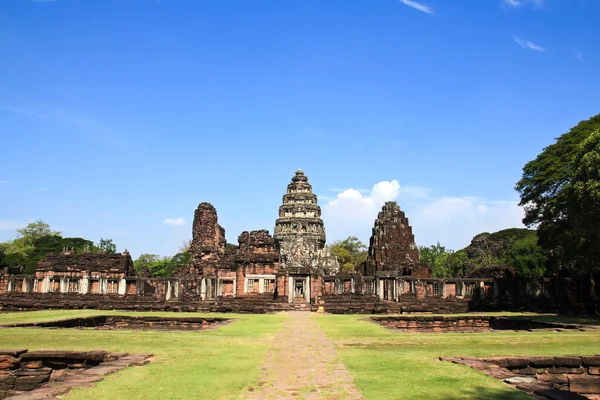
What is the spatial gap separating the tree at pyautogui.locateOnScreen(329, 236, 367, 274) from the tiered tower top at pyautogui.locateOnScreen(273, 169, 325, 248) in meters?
8.46

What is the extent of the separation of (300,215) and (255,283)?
44.2m

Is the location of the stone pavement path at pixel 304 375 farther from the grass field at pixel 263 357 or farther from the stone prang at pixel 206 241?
the stone prang at pixel 206 241

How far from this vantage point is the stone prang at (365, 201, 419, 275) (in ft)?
143

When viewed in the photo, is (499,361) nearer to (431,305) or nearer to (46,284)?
(431,305)

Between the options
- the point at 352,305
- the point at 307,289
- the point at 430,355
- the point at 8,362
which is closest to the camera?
the point at 8,362

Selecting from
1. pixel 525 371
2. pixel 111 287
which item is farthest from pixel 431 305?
pixel 111 287

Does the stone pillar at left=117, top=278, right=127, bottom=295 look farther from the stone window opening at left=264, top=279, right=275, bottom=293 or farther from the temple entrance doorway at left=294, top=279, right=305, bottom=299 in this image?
the temple entrance doorway at left=294, top=279, right=305, bottom=299

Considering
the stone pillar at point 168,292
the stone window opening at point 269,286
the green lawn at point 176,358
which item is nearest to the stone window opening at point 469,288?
the stone window opening at point 269,286

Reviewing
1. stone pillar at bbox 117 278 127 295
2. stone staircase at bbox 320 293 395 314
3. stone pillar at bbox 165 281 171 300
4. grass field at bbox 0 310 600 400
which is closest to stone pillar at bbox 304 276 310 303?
stone staircase at bbox 320 293 395 314

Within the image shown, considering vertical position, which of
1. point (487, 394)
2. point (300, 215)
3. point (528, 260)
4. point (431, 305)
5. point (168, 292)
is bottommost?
point (487, 394)

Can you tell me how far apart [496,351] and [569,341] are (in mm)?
3472

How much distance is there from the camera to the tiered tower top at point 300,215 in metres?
81.0

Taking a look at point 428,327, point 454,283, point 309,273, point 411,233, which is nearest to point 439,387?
point 428,327

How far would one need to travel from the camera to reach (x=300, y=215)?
82375 millimetres
